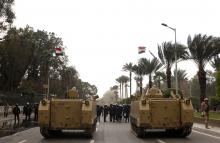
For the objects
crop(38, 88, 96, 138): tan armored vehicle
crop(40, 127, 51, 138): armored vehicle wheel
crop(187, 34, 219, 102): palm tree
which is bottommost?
crop(40, 127, 51, 138): armored vehicle wheel

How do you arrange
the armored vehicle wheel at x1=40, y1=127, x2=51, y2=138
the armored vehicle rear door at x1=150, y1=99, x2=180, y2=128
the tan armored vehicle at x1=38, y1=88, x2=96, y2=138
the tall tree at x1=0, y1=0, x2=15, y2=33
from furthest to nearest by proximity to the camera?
the tall tree at x1=0, y1=0, x2=15, y2=33, the armored vehicle wheel at x1=40, y1=127, x2=51, y2=138, the armored vehicle rear door at x1=150, y1=99, x2=180, y2=128, the tan armored vehicle at x1=38, y1=88, x2=96, y2=138

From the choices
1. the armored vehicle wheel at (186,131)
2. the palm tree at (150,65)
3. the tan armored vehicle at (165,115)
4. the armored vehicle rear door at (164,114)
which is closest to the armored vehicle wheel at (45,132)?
the tan armored vehicle at (165,115)

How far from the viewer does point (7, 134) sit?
24.6 meters

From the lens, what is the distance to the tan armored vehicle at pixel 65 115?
2184 centimetres

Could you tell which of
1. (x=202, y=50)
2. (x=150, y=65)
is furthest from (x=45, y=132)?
(x=150, y=65)

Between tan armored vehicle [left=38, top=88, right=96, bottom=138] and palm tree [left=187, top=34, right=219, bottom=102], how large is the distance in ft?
79.4

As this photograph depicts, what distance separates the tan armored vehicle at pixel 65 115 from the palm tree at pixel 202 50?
24.2m

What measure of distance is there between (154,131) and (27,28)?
55.0m

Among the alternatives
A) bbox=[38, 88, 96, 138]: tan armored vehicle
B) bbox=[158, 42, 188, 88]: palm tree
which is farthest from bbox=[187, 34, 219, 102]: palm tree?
bbox=[38, 88, 96, 138]: tan armored vehicle

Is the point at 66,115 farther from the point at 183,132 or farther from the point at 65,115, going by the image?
the point at 183,132

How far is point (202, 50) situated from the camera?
147 ft

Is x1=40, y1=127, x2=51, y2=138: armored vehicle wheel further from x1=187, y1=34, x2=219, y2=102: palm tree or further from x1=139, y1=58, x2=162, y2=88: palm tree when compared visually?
x1=139, y1=58, x2=162, y2=88: palm tree

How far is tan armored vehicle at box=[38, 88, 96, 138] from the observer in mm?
21844

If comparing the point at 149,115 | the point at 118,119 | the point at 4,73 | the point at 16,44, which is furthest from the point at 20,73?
the point at 149,115
